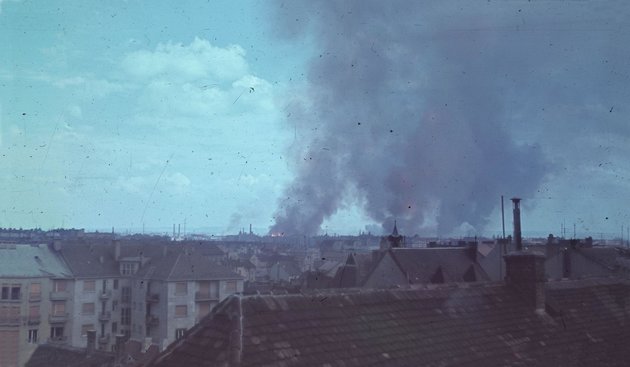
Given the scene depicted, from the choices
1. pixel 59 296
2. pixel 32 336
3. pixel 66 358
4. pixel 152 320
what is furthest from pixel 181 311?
pixel 66 358

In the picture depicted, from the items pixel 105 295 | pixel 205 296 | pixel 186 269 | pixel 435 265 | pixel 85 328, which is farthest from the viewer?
pixel 105 295

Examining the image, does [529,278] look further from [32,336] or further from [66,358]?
[32,336]

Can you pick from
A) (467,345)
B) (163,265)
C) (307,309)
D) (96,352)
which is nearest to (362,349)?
(307,309)

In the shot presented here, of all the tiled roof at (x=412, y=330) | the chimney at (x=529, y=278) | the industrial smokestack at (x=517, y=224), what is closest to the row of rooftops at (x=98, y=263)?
the industrial smokestack at (x=517, y=224)

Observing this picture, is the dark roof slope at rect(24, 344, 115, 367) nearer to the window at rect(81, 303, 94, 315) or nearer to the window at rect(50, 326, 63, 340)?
the window at rect(50, 326, 63, 340)

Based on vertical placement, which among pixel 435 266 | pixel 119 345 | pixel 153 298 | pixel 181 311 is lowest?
pixel 181 311

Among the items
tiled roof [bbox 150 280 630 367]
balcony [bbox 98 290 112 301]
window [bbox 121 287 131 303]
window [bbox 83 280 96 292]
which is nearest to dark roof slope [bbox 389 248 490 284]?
tiled roof [bbox 150 280 630 367]
